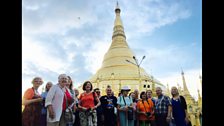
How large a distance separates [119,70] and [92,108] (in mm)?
18323

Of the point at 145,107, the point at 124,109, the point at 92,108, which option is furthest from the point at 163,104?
the point at 92,108

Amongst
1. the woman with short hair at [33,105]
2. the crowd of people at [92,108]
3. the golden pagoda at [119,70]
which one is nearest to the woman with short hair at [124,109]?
the crowd of people at [92,108]

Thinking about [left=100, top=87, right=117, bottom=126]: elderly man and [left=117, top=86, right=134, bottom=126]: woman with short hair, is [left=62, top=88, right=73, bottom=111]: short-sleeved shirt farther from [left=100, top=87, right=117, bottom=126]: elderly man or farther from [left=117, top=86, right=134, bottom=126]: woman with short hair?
[left=117, top=86, right=134, bottom=126]: woman with short hair

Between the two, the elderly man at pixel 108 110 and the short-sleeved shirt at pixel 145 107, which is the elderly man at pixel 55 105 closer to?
the elderly man at pixel 108 110

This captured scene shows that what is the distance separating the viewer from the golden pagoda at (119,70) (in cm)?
2075

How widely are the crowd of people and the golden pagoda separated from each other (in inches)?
526

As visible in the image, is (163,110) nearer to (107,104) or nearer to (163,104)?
(163,104)

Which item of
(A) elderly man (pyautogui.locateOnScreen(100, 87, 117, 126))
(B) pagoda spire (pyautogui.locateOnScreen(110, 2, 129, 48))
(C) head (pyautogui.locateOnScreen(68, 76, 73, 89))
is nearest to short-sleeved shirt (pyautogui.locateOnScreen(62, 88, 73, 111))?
(C) head (pyautogui.locateOnScreen(68, 76, 73, 89))

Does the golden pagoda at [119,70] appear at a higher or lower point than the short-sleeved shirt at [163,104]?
higher

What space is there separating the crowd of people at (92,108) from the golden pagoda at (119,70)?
13.4 meters

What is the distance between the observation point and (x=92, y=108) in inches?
188
